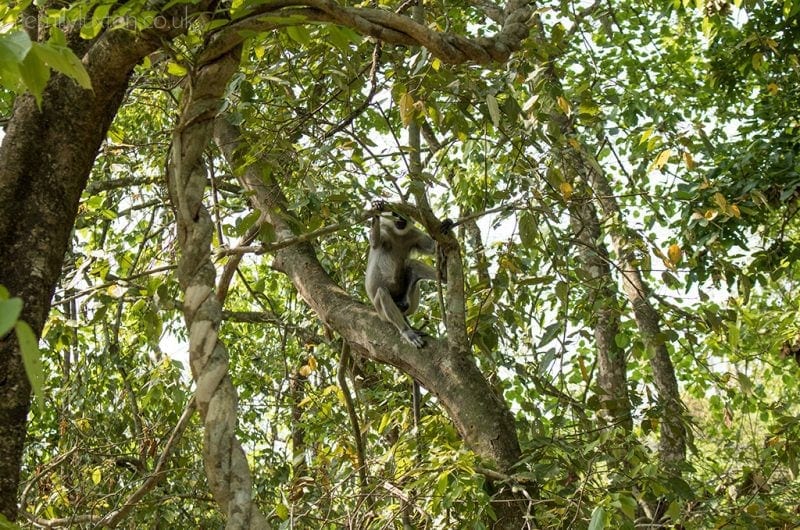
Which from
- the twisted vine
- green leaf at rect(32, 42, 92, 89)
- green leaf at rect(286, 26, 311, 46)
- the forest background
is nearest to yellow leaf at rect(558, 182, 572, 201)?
the forest background

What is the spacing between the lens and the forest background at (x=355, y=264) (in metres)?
1.70

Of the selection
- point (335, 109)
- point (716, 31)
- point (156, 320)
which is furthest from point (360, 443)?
point (716, 31)

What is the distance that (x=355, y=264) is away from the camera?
225 inches

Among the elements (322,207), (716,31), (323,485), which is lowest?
(323,485)

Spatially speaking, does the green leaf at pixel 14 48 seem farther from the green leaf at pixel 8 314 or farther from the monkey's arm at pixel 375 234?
the monkey's arm at pixel 375 234

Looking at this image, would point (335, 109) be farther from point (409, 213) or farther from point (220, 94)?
point (220, 94)

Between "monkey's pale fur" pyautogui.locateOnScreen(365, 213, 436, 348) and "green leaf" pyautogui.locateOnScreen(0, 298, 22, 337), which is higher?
"monkey's pale fur" pyautogui.locateOnScreen(365, 213, 436, 348)

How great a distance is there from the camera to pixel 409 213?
3.18m

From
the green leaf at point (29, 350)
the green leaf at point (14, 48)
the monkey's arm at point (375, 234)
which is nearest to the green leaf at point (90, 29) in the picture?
the green leaf at point (14, 48)

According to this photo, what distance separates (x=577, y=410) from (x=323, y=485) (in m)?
1.16

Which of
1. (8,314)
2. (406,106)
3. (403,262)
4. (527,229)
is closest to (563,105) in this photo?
(527,229)

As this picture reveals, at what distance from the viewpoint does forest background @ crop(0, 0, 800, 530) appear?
1.70 m

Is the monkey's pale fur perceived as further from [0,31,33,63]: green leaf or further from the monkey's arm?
[0,31,33,63]: green leaf

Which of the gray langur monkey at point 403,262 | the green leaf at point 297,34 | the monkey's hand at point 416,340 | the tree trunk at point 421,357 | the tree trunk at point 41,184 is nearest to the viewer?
A: the tree trunk at point 41,184
